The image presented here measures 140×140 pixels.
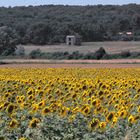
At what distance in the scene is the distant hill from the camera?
9501 cm

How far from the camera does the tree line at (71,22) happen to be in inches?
3720

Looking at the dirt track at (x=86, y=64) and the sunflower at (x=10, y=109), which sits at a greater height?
the sunflower at (x=10, y=109)

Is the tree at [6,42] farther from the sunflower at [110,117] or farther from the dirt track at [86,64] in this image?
the sunflower at [110,117]

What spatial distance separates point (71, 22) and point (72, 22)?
189 mm

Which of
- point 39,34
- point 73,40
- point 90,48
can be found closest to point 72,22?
point 39,34

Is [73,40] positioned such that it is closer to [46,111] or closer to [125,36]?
[125,36]

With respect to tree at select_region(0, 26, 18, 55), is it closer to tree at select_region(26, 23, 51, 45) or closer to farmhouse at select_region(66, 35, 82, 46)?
farmhouse at select_region(66, 35, 82, 46)

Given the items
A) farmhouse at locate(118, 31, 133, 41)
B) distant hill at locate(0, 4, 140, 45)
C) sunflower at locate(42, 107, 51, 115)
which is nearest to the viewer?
sunflower at locate(42, 107, 51, 115)

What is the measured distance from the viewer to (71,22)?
11075cm

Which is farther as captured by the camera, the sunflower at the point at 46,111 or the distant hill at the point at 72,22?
the distant hill at the point at 72,22

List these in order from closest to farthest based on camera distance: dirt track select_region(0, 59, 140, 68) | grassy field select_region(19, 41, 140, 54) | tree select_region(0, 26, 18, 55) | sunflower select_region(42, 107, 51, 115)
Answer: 1. sunflower select_region(42, 107, 51, 115)
2. dirt track select_region(0, 59, 140, 68)
3. tree select_region(0, 26, 18, 55)
4. grassy field select_region(19, 41, 140, 54)

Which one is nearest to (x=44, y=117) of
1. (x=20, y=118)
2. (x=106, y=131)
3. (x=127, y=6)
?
(x=20, y=118)

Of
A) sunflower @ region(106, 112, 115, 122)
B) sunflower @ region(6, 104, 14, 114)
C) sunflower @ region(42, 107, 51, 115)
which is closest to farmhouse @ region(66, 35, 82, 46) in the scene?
sunflower @ region(6, 104, 14, 114)

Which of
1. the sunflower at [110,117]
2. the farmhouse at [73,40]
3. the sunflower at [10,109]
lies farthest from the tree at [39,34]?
the sunflower at [110,117]
